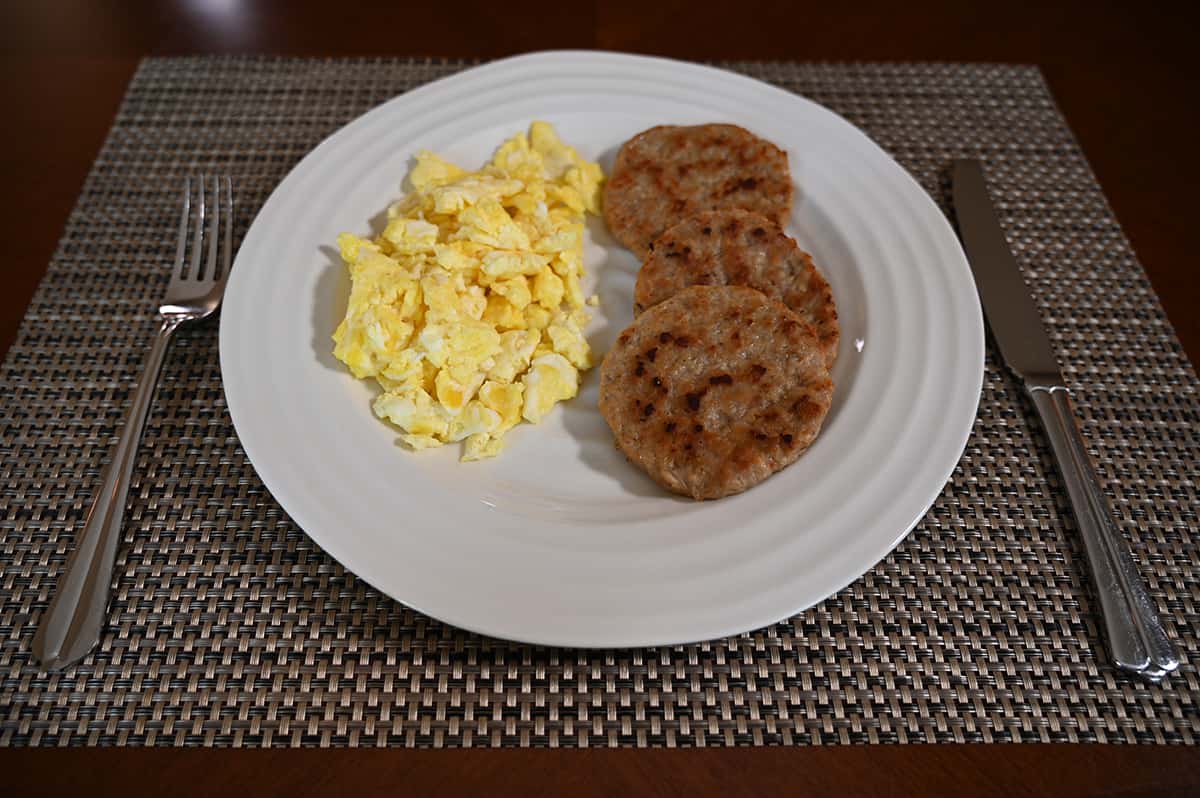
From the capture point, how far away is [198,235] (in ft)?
7.73

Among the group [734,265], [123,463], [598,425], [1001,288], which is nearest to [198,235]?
[123,463]

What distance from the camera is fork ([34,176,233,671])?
1.68 metres

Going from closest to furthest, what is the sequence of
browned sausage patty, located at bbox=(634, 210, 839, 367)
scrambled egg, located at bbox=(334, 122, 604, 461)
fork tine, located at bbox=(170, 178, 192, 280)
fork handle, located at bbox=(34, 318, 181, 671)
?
1. fork handle, located at bbox=(34, 318, 181, 671)
2. scrambled egg, located at bbox=(334, 122, 604, 461)
3. browned sausage patty, located at bbox=(634, 210, 839, 367)
4. fork tine, located at bbox=(170, 178, 192, 280)

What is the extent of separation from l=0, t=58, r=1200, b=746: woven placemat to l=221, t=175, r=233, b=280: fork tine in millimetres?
172

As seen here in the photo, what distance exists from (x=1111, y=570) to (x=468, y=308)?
1.45 meters

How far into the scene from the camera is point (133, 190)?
Result: 2.55 m

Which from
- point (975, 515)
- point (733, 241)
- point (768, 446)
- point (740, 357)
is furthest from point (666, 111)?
point (975, 515)

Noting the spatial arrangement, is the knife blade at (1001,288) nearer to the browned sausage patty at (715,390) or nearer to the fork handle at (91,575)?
the browned sausage patty at (715,390)

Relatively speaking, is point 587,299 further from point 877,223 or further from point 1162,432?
point 1162,432

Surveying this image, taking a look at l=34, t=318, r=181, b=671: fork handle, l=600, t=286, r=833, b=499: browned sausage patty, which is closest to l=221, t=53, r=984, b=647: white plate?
l=600, t=286, r=833, b=499: browned sausage patty

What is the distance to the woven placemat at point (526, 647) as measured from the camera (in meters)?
1.62

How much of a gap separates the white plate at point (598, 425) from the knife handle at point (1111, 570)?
26cm

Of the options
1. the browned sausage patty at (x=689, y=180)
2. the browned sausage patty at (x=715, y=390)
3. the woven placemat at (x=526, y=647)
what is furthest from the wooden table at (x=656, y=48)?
the browned sausage patty at (x=715, y=390)

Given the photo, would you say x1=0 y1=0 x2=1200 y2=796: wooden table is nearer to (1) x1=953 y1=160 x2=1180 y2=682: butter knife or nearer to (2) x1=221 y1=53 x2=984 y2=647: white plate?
(1) x1=953 y1=160 x2=1180 y2=682: butter knife
